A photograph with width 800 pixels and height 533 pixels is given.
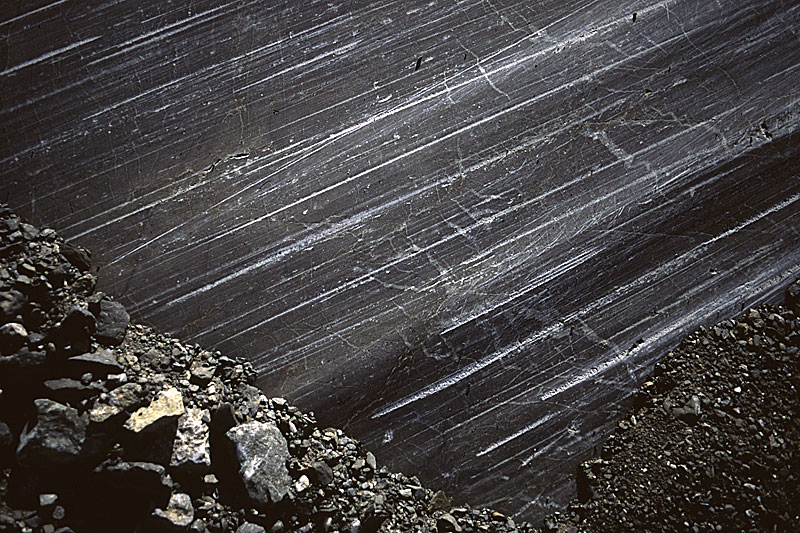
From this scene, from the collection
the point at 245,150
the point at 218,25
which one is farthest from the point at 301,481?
the point at 218,25

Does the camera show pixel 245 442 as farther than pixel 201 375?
No

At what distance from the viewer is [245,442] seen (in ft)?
8.48

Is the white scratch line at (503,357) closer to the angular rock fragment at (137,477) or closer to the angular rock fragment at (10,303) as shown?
the angular rock fragment at (137,477)

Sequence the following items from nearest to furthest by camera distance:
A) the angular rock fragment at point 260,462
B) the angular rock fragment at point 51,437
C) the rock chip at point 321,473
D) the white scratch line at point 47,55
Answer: the angular rock fragment at point 51,437 < the angular rock fragment at point 260,462 < the rock chip at point 321,473 < the white scratch line at point 47,55

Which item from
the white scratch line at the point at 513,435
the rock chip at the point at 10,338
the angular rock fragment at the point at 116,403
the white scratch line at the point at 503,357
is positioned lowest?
the white scratch line at the point at 513,435

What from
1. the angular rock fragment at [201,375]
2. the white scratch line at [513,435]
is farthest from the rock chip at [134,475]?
the white scratch line at [513,435]

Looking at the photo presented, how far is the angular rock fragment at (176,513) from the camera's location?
2406mm

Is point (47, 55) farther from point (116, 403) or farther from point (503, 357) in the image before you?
point (503, 357)

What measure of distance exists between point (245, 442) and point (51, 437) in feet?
2.32

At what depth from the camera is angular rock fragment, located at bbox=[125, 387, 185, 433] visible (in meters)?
2.43

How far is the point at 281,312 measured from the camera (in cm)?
302

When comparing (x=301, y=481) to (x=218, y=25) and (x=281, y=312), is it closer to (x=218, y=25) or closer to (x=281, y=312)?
(x=281, y=312)

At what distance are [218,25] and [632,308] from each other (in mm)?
2545

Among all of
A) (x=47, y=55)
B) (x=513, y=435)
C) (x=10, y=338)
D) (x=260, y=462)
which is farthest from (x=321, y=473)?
(x=47, y=55)
